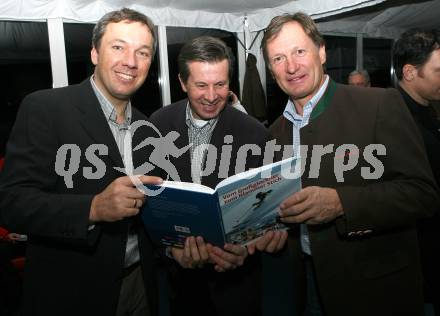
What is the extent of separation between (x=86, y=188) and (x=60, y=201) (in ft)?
0.55

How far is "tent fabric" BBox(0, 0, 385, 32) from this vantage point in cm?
368

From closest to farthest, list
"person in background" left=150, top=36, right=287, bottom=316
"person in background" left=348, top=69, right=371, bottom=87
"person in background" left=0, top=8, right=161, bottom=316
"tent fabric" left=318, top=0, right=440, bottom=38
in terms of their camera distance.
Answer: "person in background" left=0, top=8, right=161, bottom=316 < "person in background" left=150, top=36, right=287, bottom=316 < "person in background" left=348, top=69, right=371, bottom=87 < "tent fabric" left=318, top=0, right=440, bottom=38

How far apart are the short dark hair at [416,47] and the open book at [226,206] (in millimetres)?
1160

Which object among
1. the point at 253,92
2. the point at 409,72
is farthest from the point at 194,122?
the point at 253,92

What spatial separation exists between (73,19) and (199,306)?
3328 mm

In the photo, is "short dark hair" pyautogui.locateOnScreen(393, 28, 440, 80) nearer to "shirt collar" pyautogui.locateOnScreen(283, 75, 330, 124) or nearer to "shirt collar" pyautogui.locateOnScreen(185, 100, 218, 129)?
"shirt collar" pyautogui.locateOnScreen(283, 75, 330, 124)

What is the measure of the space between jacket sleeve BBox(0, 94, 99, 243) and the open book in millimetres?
252

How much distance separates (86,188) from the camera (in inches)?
56.3

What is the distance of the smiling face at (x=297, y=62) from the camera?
1.59 m

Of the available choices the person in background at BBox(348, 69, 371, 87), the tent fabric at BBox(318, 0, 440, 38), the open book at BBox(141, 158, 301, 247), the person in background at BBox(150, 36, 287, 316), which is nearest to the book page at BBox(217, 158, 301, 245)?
the open book at BBox(141, 158, 301, 247)

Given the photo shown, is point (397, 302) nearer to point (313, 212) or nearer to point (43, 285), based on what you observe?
point (313, 212)

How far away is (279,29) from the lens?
5.36 ft

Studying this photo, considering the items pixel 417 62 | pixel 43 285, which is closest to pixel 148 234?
pixel 43 285

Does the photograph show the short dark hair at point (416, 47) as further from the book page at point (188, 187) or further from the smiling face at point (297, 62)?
the book page at point (188, 187)
